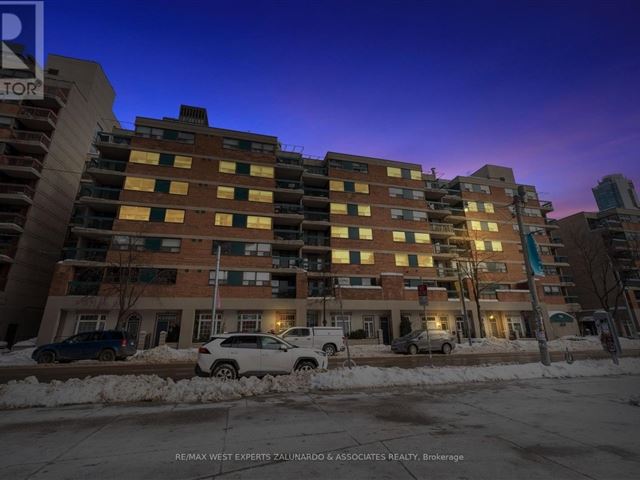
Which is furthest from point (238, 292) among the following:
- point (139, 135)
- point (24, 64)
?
point (24, 64)

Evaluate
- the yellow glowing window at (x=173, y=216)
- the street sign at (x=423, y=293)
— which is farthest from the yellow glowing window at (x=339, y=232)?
the street sign at (x=423, y=293)

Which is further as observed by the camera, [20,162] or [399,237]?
[399,237]

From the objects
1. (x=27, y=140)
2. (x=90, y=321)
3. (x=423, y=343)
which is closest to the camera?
(x=423, y=343)

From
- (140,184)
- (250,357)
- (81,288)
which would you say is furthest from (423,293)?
(140,184)

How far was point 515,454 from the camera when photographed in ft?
14.5

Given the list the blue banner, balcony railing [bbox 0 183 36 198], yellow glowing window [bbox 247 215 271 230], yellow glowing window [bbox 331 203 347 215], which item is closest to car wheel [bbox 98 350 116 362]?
yellow glowing window [bbox 247 215 271 230]

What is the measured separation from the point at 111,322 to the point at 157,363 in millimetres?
11577

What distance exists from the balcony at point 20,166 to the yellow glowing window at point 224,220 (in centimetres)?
1729

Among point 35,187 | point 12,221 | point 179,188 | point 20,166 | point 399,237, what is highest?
point 20,166

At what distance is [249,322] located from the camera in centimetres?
2891

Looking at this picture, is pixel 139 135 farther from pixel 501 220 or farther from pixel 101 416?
pixel 501 220

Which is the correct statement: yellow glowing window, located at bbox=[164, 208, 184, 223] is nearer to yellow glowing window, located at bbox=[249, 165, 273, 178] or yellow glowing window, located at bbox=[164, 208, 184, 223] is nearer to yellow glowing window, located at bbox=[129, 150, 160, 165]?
yellow glowing window, located at bbox=[129, 150, 160, 165]

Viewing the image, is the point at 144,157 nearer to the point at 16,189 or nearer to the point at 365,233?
the point at 16,189

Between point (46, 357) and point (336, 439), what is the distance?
20261 mm
